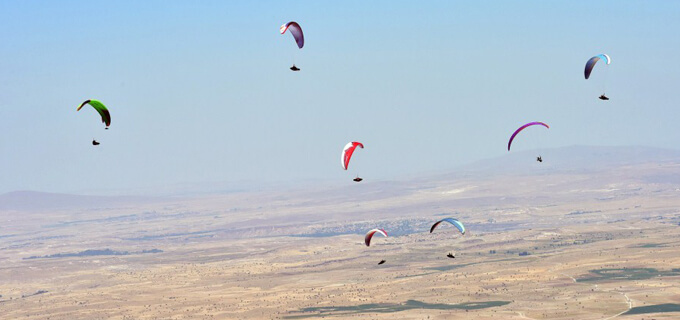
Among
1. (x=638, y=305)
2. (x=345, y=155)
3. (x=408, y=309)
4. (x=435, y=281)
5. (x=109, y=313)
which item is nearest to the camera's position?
(x=345, y=155)

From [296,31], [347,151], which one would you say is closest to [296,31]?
[296,31]

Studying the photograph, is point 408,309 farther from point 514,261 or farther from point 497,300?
point 514,261

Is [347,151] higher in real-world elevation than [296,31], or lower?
lower

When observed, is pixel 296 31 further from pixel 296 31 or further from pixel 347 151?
pixel 347 151

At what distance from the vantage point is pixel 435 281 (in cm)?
16688

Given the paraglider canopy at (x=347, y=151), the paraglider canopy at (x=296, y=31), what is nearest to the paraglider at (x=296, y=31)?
the paraglider canopy at (x=296, y=31)

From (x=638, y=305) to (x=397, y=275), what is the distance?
197 feet

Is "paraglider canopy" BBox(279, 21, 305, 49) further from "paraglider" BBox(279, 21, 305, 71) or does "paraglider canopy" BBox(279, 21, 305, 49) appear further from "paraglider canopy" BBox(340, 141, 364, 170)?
"paraglider canopy" BBox(340, 141, 364, 170)

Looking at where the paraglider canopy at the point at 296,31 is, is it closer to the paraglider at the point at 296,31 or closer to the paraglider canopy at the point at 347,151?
the paraglider at the point at 296,31

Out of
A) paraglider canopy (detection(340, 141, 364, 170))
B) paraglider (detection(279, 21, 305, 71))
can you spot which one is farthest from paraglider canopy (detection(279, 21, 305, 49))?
paraglider canopy (detection(340, 141, 364, 170))

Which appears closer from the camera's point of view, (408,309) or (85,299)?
(408,309)

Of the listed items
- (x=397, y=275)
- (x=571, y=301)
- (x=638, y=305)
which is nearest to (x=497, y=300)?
(x=571, y=301)

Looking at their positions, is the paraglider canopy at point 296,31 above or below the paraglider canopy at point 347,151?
above

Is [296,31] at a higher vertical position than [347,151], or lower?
higher
